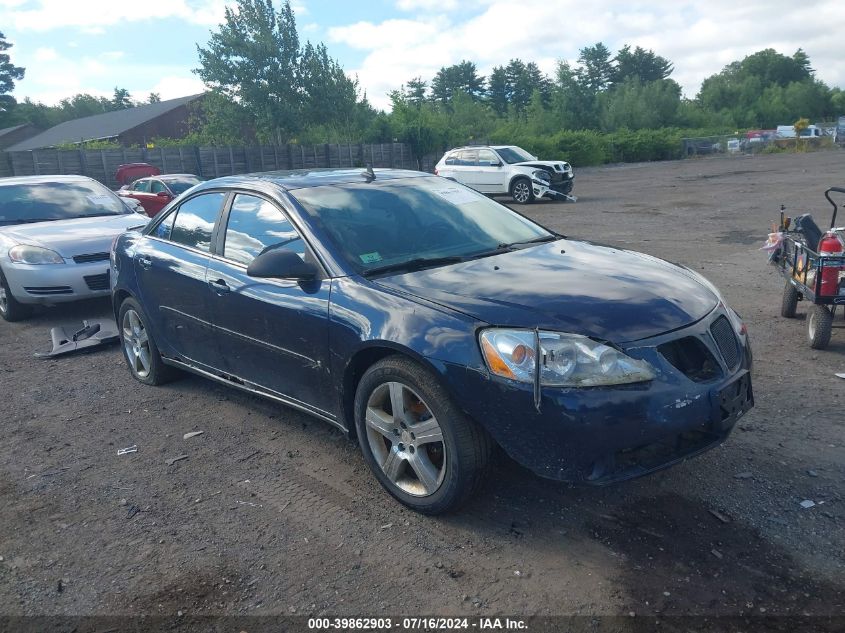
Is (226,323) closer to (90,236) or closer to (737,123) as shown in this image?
(90,236)

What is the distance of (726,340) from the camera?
3543 millimetres

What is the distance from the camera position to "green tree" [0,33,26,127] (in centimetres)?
7581

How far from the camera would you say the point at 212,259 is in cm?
478

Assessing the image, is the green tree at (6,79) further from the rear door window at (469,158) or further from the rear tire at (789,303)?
the rear tire at (789,303)

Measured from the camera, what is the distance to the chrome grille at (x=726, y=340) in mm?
3461

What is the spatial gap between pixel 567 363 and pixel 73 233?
279 inches

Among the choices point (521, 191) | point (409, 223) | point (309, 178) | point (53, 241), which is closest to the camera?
point (409, 223)

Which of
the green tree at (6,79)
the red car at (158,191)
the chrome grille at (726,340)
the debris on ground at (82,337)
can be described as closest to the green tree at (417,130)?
the red car at (158,191)

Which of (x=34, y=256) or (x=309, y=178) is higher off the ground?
(x=309, y=178)

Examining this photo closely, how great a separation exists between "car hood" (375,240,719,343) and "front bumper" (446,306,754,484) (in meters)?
0.16

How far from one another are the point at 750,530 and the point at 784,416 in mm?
1516

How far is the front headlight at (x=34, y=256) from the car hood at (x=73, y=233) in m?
0.05

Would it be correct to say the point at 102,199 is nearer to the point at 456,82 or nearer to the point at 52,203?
the point at 52,203

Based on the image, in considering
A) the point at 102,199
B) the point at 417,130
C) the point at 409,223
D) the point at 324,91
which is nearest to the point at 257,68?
the point at 324,91
